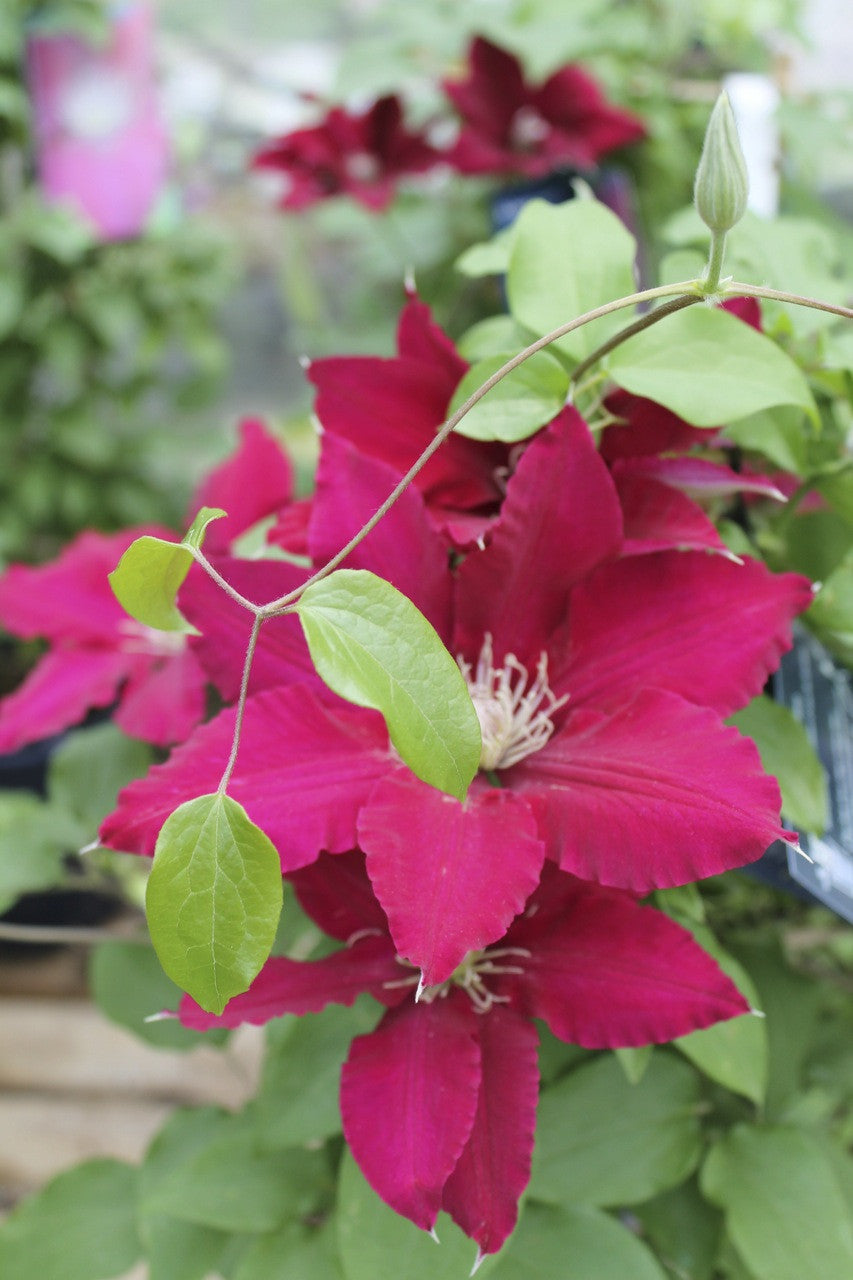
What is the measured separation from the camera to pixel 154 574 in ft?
1.13

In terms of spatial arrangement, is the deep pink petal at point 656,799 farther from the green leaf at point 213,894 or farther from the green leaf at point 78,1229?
the green leaf at point 78,1229

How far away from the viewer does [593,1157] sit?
0.49 m

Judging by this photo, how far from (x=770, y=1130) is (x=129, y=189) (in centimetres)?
96

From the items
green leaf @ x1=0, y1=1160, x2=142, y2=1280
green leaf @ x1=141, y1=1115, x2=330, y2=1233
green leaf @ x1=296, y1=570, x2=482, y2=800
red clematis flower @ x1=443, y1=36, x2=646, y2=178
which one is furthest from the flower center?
red clematis flower @ x1=443, y1=36, x2=646, y2=178

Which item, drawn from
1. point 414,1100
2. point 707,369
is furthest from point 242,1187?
point 707,369

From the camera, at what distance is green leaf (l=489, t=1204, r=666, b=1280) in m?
0.47

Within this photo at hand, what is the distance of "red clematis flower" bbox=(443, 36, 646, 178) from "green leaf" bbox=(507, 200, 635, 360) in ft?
2.03

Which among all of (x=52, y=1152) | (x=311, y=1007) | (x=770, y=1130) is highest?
(x=311, y=1007)

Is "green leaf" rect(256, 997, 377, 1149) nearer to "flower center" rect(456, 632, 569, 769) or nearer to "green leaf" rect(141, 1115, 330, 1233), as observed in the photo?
"green leaf" rect(141, 1115, 330, 1233)

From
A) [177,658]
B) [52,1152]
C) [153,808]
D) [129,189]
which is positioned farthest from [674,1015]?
[129,189]

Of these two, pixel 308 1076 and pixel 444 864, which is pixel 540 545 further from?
pixel 308 1076

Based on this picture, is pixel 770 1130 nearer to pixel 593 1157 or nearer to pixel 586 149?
pixel 593 1157

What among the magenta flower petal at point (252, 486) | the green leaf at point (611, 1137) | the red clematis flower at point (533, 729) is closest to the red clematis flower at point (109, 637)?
the magenta flower petal at point (252, 486)

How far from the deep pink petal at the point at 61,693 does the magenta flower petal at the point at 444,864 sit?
0.78 ft
